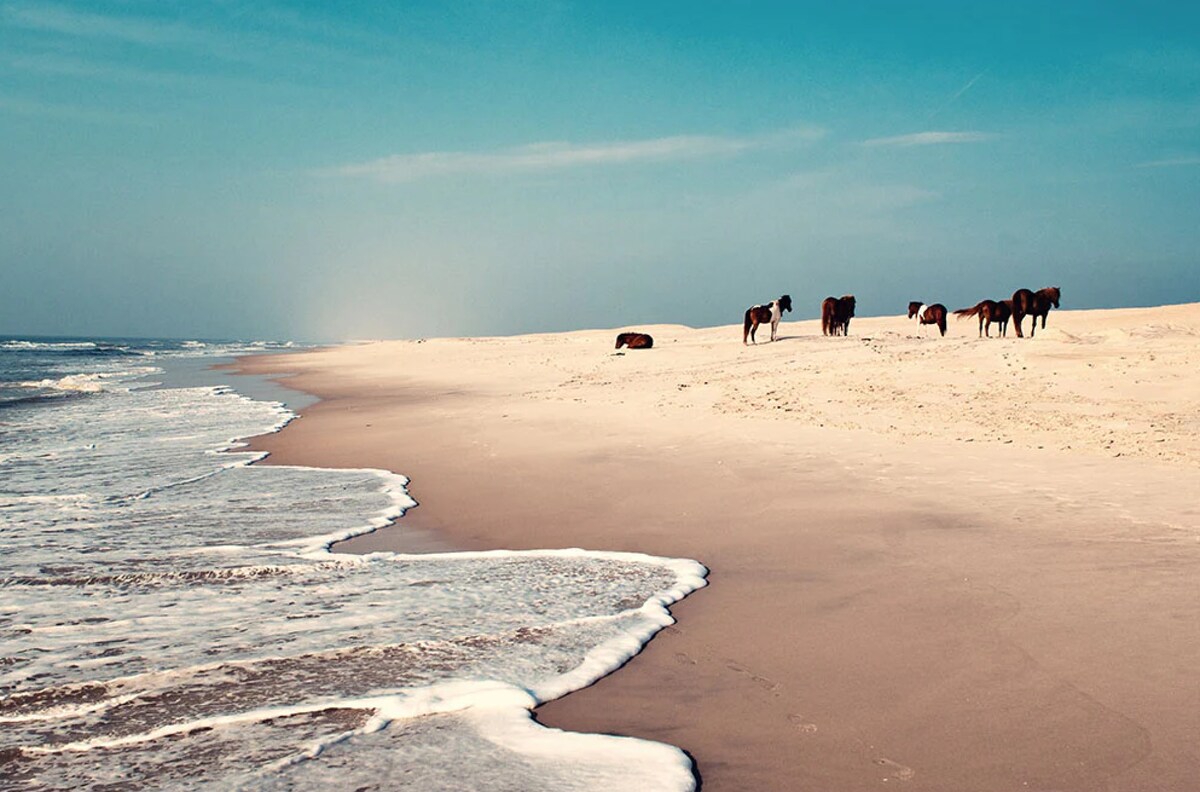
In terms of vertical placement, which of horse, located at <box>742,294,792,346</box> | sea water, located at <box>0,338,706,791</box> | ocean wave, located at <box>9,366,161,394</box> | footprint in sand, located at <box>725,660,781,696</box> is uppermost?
horse, located at <box>742,294,792,346</box>

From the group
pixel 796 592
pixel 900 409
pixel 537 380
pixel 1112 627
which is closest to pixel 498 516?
pixel 796 592

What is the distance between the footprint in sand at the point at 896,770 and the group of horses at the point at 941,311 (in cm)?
2353

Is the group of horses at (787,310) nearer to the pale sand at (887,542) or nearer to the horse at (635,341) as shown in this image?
the horse at (635,341)

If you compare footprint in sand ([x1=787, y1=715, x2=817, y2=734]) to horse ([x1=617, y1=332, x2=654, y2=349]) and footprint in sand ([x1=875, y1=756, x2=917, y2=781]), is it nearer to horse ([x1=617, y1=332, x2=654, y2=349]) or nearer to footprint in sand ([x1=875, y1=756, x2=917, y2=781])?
footprint in sand ([x1=875, y1=756, x2=917, y2=781])

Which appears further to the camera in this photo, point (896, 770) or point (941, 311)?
point (941, 311)

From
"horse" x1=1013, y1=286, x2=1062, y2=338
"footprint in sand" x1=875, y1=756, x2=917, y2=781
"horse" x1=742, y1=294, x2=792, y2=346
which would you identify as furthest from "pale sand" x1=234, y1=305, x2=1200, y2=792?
"horse" x1=742, y1=294, x2=792, y2=346

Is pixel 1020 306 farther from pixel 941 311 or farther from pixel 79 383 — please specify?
pixel 79 383

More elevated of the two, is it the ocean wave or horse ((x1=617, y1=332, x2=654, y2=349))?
horse ((x1=617, y1=332, x2=654, y2=349))

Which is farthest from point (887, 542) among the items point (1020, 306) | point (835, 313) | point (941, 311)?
point (941, 311)

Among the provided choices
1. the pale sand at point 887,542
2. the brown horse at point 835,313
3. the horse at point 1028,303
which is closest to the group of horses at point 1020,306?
the horse at point 1028,303

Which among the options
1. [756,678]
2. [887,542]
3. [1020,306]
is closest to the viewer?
[756,678]

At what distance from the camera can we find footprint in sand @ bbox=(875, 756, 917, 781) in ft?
8.79

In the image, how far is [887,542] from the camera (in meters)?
5.68

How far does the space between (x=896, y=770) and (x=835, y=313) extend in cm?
2862
